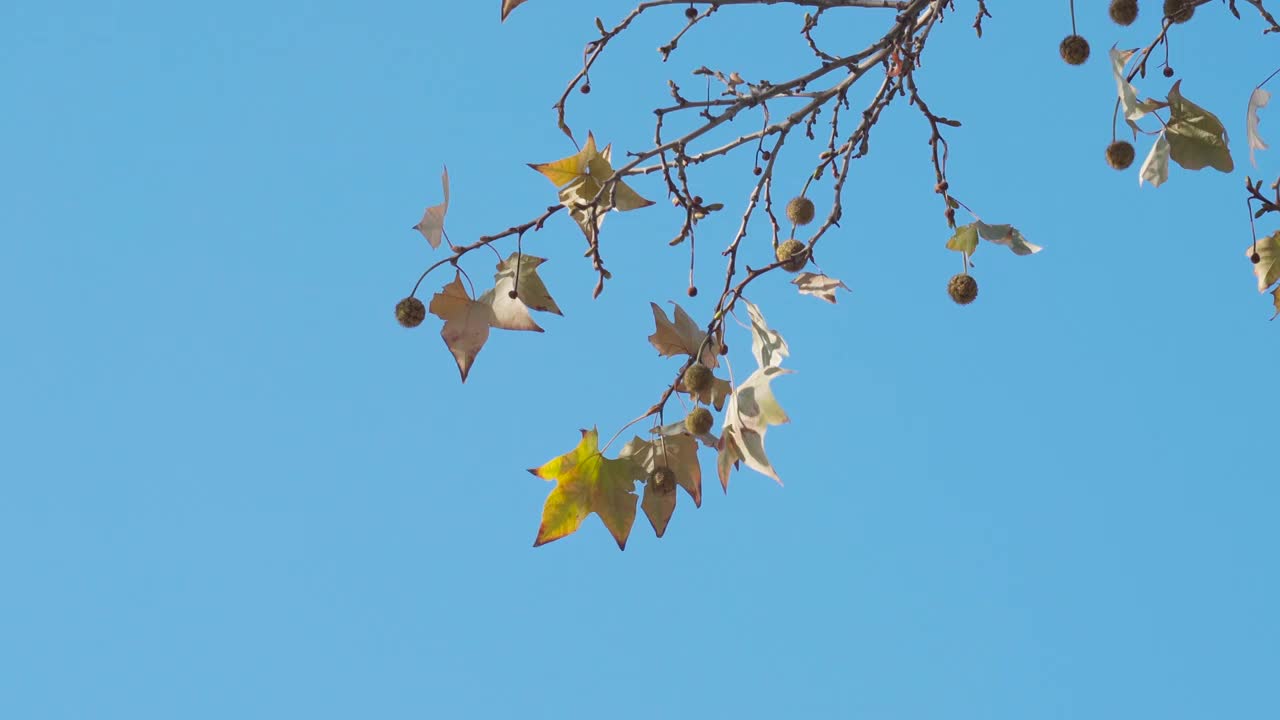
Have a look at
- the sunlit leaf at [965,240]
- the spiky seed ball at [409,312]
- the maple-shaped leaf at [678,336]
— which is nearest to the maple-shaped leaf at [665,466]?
the maple-shaped leaf at [678,336]

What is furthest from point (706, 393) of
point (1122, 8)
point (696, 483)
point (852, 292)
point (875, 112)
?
point (1122, 8)

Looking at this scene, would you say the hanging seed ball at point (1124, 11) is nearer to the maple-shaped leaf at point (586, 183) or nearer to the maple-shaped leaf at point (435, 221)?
the maple-shaped leaf at point (586, 183)

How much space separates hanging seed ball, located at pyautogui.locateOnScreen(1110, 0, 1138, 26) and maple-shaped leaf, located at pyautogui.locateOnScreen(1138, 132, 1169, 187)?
15.4 inches

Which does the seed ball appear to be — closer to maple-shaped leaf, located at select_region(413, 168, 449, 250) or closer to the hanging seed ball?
maple-shaped leaf, located at select_region(413, 168, 449, 250)

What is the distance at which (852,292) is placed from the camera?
1705mm

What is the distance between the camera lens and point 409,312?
70.2 inches

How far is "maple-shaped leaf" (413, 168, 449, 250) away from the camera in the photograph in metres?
1.64

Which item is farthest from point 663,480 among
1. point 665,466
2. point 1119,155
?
point 1119,155

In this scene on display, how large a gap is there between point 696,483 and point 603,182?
1.47 feet

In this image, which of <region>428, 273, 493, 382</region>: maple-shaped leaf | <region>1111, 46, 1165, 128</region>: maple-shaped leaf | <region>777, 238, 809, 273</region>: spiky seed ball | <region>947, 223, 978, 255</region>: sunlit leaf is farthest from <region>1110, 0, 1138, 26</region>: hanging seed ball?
<region>428, 273, 493, 382</region>: maple-shaped leaf

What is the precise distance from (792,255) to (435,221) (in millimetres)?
511

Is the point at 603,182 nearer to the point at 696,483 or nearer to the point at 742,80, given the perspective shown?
the point at 742,80

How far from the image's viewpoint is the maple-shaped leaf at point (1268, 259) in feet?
6.94

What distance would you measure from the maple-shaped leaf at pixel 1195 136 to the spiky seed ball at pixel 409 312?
1077mm
